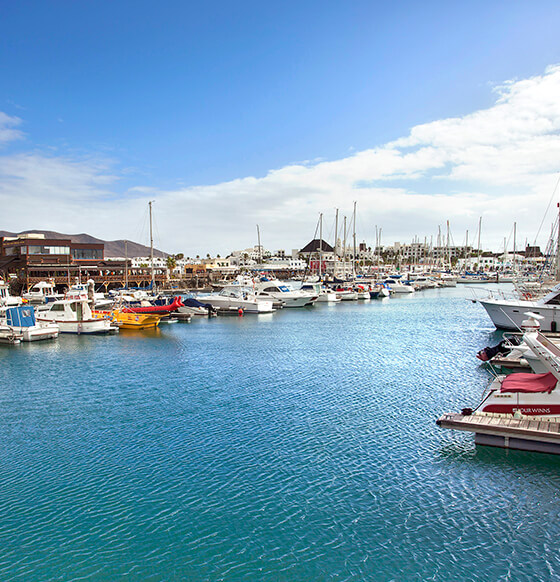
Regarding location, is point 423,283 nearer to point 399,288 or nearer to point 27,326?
point 399,288

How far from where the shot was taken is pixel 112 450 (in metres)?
16.0

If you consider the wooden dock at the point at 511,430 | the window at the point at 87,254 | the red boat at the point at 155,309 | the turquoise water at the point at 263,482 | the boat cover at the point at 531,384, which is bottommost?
the turquoise water at the point at 263,482

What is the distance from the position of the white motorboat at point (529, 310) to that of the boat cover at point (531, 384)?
47.4 ft

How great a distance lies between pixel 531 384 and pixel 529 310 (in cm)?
2288

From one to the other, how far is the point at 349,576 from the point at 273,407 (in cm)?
1131

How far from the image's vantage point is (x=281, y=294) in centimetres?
6900

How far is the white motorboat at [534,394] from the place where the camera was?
1565 cm

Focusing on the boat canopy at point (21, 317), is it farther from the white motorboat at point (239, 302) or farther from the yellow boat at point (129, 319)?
the white motorboat at point (239, 302)

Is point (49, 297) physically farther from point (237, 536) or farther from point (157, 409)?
point (237, 536)

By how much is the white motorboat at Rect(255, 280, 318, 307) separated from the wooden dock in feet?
173

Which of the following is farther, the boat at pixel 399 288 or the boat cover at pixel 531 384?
the boat at pixel 399 288

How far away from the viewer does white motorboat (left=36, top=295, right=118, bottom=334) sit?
42.8m

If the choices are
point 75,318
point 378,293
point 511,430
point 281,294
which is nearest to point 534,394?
point 511,430

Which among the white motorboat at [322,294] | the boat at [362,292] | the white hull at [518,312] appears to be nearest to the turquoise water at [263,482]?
the white hull at [518,312]
